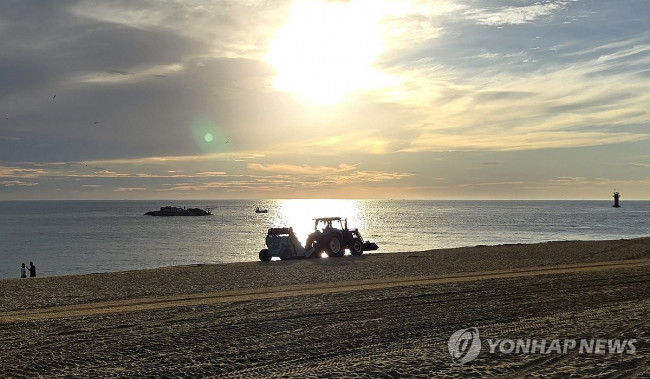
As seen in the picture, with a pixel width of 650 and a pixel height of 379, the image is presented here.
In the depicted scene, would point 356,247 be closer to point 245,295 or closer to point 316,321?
point 245,295

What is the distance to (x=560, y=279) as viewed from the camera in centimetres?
1773

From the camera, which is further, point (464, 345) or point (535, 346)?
point (464, 345)

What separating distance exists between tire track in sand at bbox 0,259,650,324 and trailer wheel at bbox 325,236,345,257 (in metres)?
8.88

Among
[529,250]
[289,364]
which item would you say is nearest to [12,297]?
[289,364]

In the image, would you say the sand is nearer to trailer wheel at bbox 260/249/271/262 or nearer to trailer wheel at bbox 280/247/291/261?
trailer wheel at bbox 260/249/271/262

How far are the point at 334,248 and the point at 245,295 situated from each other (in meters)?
12.8

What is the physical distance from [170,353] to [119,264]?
135 feet

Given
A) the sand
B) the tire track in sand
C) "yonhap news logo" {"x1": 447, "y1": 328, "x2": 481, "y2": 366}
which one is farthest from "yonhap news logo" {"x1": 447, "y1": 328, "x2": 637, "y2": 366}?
the tire track in sand

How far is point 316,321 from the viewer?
11.8 m

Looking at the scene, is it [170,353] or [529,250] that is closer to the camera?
[170,353]

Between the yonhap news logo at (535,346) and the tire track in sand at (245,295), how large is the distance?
22.5 ft

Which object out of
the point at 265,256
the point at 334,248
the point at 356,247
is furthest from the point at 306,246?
the point at 356,247

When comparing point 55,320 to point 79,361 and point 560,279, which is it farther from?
point 560,279

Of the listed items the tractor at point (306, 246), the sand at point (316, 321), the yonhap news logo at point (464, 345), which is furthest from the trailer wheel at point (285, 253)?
the yonhap news logo at point (464, 345)
